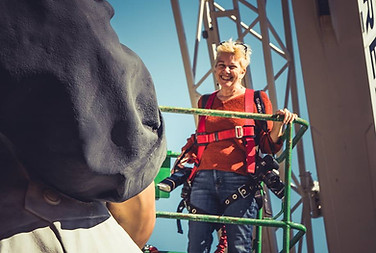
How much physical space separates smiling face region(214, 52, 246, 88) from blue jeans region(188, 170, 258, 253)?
490mm

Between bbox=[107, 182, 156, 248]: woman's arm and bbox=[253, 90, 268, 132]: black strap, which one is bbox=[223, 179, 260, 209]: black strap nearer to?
bbox=[253, 90, 268, 132]: black strap

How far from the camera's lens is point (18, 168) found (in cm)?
94

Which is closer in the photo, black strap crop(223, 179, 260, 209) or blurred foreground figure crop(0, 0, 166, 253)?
blurred foreground figure crop(0, 0, 166, 253)

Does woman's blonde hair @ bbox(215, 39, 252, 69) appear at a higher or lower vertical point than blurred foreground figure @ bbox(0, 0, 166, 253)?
higher

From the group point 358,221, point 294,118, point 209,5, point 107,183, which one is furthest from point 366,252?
point 107,183

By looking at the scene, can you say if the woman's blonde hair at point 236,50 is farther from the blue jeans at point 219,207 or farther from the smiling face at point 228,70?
the blue jeans at point 219,207

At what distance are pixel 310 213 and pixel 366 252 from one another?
145cm

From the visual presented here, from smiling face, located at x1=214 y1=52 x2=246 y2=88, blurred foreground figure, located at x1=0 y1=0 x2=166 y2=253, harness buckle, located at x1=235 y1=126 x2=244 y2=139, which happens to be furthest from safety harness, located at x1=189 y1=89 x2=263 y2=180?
blurred foreground figure, located at x1=0 y1=0 x2=166 y2=253

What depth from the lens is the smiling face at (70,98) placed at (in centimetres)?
86

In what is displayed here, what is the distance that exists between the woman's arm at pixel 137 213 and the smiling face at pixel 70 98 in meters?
0.17

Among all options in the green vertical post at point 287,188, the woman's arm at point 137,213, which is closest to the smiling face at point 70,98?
the woman's arm at point 137,213

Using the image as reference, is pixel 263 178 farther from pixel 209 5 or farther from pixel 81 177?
pixel 209 5

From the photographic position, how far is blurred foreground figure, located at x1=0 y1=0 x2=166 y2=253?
2.84 feet

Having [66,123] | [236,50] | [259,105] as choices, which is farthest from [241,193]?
[66,123]
